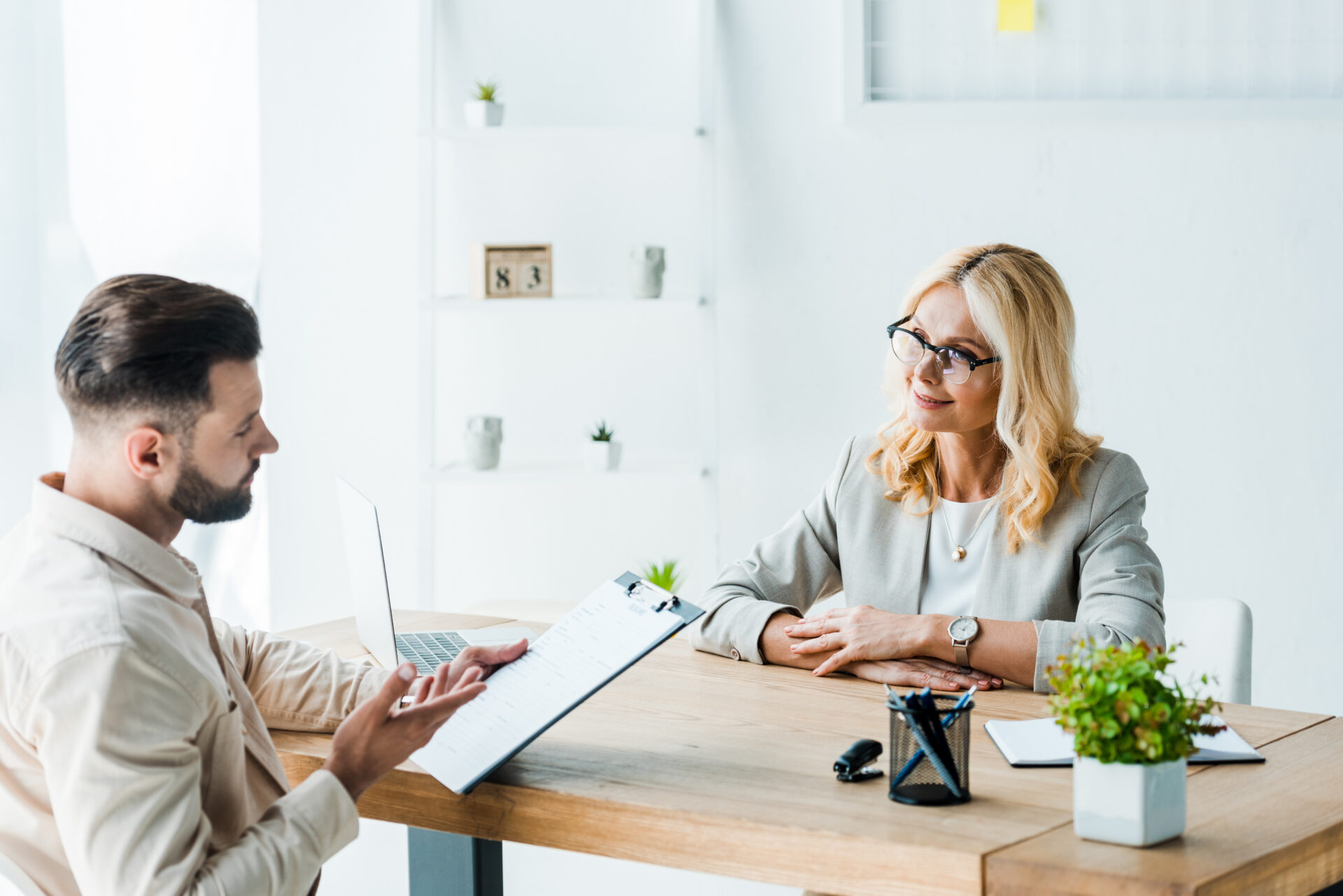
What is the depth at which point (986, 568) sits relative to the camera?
186 centimetres

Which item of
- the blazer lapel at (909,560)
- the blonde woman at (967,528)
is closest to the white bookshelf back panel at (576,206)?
the blonde woman at (967,528)

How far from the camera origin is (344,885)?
A: 282 centimetres

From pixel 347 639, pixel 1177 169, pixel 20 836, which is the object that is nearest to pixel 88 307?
pixel 20 836

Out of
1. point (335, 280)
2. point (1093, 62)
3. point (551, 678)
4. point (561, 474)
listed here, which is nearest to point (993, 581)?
point (551, 678)

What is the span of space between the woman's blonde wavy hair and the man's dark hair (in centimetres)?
115

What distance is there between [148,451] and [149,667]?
0.70 feet

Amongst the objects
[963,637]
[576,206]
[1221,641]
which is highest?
[576,206]

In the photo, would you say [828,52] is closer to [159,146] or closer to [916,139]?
[916,139]

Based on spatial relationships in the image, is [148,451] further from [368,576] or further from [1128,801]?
[1128,801]

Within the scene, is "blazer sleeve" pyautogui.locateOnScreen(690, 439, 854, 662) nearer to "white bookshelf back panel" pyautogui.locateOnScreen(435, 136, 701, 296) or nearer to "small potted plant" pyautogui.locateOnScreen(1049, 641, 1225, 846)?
"small potted plant" pyautogui.locateOnScreen(1049, 641, 1225, 846)

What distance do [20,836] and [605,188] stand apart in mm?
2358

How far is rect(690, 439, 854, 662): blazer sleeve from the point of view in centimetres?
181

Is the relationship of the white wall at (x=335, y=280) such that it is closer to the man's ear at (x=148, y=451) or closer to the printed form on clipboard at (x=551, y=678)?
the printed form on clipboard at (x=551, y=678)

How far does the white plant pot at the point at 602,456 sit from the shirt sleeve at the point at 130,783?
1.97 meters
